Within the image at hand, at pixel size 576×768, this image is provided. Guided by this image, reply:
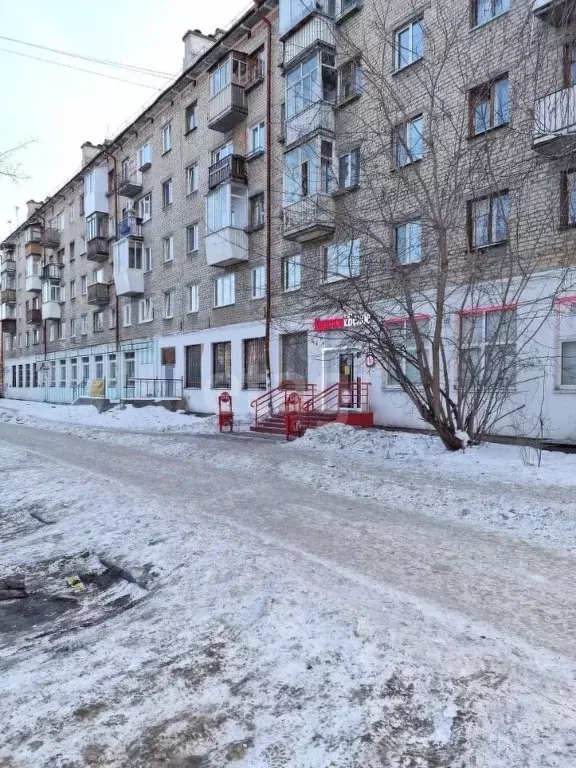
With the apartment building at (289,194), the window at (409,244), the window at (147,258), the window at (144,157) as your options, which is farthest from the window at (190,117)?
the window at (409,244)

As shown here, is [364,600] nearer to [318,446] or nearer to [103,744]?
[103,744]

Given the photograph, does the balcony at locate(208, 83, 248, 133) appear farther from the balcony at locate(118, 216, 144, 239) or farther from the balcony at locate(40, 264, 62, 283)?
the balcony at locate(40, 264, 62, 283)

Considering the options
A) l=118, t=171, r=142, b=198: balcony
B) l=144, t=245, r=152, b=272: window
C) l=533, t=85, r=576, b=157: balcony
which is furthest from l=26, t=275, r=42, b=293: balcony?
l=533, t=85, r=576, b=157: balcony

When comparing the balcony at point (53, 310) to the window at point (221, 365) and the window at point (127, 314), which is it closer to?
the window at point (127, 314)

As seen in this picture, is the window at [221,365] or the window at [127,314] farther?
the window at [127,314]

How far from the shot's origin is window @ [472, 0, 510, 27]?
40.8 ft

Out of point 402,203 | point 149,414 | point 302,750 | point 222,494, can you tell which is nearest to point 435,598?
point 302,750

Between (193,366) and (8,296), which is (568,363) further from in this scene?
(8,296)

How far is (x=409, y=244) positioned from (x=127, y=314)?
2074 centimetres

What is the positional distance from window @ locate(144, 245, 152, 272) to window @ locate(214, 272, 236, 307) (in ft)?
19.5

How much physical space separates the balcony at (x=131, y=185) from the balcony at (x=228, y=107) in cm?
731

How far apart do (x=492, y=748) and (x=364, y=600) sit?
4.77ft

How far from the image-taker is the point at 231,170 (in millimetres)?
19812

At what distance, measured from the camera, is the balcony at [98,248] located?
30266 mm
